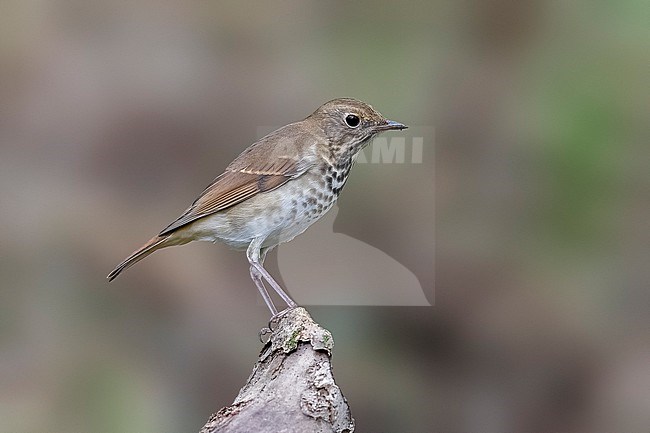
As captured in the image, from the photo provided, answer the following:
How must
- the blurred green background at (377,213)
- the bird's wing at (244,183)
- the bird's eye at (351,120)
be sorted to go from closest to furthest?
the bird's wing at (244,183)
the bird's eye at (351,120)
the blurred green background at (377,213)

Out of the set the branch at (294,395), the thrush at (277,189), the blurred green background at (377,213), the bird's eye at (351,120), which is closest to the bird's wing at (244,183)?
the thrush at (277,189)

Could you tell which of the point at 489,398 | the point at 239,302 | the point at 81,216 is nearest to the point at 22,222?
the point at 81,216

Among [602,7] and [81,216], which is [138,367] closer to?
[81,216]

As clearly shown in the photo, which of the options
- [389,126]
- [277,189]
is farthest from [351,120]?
[277,189]

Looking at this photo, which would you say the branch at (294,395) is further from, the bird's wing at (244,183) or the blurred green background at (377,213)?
the blurred green background at (377,213)

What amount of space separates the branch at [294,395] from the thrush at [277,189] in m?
0.72

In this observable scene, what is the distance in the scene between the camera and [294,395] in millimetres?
3102

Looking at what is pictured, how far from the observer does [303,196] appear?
3.99 metres

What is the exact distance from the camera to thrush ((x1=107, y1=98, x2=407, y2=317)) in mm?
3977

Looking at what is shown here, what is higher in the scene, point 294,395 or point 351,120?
point 351,120

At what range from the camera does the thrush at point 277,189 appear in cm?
398

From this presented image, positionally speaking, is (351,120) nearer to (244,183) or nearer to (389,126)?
(389,126)

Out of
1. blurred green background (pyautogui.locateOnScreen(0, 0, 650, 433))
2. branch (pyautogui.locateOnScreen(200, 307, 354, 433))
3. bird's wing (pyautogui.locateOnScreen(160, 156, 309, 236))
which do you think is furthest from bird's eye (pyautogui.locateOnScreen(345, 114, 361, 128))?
blurred green background (pyautogui.locateOnScreen(0, 0, 650, 433))

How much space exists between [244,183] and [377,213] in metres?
1.51
